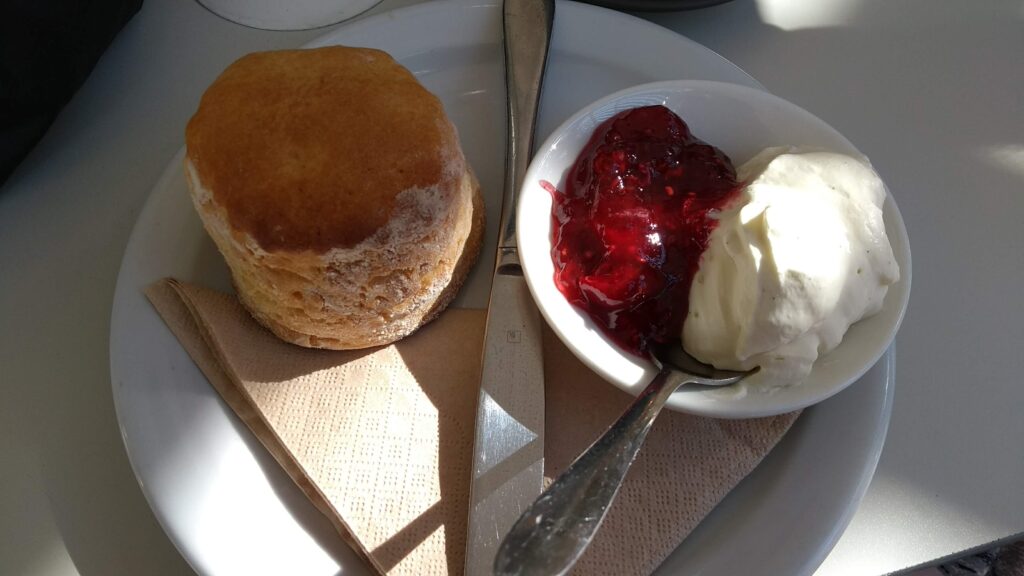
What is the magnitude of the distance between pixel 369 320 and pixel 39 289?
66 centimetres

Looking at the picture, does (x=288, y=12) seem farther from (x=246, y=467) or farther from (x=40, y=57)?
(x=246, y=467)

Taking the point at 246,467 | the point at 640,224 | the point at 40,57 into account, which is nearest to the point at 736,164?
the point at 640,224

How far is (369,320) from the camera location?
41.4 inches

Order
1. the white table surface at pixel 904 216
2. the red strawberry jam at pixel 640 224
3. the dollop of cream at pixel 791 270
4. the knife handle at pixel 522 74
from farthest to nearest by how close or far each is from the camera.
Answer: the knife handle at pixel 522 74, the white table surface at pixel 904 216, the red strawberry jam at pixel 640 224, the dollop of cream at pixel 791 270

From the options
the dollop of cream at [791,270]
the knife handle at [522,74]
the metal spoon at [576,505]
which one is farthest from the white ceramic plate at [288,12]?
the metal spoon at [576,505]

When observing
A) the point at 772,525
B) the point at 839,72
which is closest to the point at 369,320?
the point at 772,525

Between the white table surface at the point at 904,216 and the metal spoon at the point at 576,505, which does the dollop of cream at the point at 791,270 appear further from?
the white table surface at the point at 904,216

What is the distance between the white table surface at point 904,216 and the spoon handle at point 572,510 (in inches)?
19.8

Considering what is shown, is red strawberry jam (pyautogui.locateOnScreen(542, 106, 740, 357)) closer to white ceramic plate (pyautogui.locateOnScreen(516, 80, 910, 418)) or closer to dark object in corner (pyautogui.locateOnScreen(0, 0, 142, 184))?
white ceramic plate (pyautogui.locateOnScreen(516, 80, 910, 418))

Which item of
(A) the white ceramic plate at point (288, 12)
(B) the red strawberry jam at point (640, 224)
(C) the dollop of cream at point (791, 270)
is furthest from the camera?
(A) the white ceramic plate at point (288, 12)

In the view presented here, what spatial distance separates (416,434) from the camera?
1015mm

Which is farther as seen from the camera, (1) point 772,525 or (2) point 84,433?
(2) point 84,433

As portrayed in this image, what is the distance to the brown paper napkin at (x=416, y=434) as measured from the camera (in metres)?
0.94

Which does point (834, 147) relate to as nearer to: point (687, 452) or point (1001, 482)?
point (687, 452)
